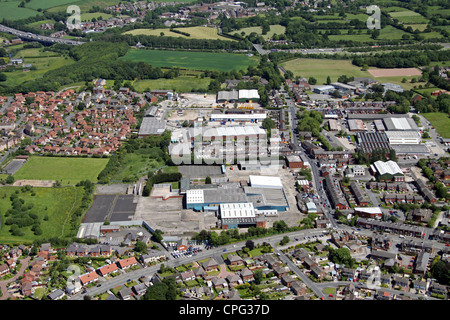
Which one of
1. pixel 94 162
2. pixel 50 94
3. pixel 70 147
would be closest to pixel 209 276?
pixel 94 162

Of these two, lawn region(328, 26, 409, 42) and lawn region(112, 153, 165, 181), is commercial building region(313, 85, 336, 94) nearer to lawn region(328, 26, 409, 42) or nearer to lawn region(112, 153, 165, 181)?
lawn region(328, 26, 409, 42)

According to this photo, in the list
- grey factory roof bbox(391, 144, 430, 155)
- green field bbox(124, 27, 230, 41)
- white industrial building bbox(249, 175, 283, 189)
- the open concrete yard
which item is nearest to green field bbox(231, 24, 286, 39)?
green field bbox(124, 27, 230, 41)

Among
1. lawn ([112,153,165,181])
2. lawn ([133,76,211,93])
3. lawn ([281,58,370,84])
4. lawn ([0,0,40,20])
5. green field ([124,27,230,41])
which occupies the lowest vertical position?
lawn ([112,153,165,181])

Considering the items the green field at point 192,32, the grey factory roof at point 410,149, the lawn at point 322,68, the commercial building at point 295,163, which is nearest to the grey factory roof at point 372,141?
the grey factory roof at point 410,149

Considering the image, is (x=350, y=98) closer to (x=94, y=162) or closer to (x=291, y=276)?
(x=94, y=162)

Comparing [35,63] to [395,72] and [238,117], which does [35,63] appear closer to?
[238,117]
